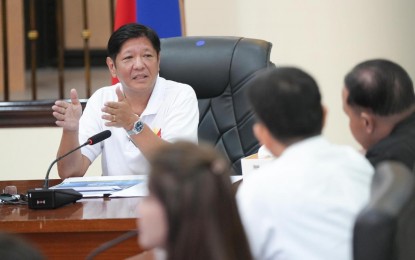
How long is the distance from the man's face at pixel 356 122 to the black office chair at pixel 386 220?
24.8 inches

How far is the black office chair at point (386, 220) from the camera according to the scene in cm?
144

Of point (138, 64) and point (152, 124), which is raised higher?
point (138, 64)

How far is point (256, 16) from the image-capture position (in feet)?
15.6

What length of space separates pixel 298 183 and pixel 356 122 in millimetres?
741

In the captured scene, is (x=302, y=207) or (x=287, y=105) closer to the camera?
(x=302, y=207)

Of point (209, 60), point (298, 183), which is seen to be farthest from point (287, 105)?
point (209, 60)

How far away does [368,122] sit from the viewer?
86.9 inches

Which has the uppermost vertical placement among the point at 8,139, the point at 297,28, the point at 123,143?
the point at 297,28

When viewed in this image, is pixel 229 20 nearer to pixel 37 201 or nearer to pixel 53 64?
pixel 37 201

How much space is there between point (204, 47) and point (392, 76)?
1384 millimetres

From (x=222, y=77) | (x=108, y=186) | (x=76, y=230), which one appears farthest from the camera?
(x=222, y=77)

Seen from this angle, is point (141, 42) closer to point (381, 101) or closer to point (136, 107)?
point (136, 107)

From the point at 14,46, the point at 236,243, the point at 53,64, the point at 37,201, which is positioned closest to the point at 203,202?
the point at 236,243

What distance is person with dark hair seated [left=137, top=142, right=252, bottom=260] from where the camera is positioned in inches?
45.1
